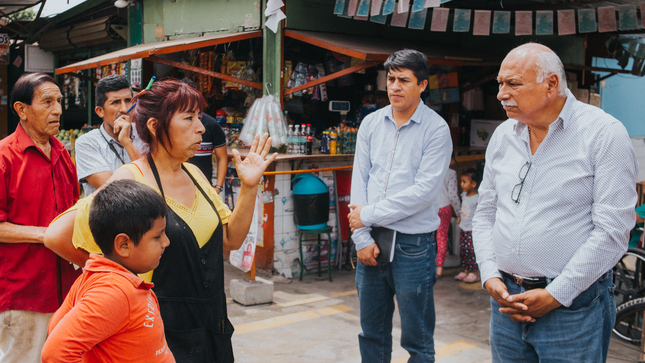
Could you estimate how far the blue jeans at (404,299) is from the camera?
10.5 feet

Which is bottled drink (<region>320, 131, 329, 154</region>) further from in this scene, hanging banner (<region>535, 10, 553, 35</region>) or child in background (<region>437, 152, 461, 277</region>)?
hanging banner (<region>535, 10, 553, 35</region>)

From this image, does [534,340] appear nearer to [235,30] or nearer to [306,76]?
[306,76]

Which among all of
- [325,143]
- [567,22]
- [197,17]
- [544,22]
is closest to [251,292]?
[325,143]

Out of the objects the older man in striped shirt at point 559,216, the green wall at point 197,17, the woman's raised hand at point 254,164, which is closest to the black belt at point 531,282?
the older man in striped shirt at point 559,216

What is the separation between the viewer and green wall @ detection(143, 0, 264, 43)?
7273 mm

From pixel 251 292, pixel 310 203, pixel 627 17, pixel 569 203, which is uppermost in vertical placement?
pixel 627 17

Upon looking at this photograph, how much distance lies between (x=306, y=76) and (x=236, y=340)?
3761mm

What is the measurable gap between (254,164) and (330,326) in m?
3.12

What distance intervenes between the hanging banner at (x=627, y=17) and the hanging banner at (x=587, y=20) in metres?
0.39

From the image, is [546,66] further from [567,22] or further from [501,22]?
[567,22]

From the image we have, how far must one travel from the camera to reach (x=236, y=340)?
4.76 m

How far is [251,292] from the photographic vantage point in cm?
571

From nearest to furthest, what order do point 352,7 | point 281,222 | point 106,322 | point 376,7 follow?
point 106,322
point 376,7
point 352,7
point 281,222

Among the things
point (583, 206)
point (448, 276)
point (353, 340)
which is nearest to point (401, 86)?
point (583, 206)
